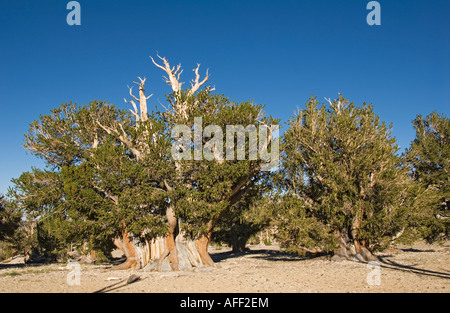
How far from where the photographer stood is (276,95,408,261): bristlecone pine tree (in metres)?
21.2

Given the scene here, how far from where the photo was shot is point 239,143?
2095cm

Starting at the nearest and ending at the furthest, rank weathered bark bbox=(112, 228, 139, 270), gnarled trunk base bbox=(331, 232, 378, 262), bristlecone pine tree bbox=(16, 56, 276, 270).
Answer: bristlecone pine tree bbox=(16, 56, 276, 270), gnarled trunk base bbox=(331, 232, 378, 262), weathered bark bbox=(112, 228, 139, 270)

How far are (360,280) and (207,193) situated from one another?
9265mm

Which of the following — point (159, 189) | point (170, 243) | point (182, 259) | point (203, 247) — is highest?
point (159, 189)

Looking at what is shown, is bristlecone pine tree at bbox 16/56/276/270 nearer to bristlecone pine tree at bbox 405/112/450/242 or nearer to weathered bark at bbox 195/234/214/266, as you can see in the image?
weathered bark at bbox 195/234/214/266

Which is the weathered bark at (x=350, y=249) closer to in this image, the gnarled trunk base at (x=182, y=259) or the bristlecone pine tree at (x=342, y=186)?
the bristlecone pine tree at (x=342, y=186)

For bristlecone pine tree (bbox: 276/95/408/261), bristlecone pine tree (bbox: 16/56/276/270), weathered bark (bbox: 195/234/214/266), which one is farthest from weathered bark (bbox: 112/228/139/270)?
bristlecone pine tree (bbox: 276/95/408/261)

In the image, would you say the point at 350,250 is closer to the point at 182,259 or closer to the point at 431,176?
the point at 182,259

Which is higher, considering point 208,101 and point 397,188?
point 208,101

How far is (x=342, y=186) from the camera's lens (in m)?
21.5

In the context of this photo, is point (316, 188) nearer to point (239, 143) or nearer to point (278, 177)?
point (278, 177)

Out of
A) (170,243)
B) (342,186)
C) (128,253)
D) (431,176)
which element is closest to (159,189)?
(170,243)

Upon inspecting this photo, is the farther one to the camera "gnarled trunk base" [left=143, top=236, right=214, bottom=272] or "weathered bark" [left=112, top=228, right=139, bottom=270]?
"weathered bark" [left=112, top=228, right=139, bottom=270]
